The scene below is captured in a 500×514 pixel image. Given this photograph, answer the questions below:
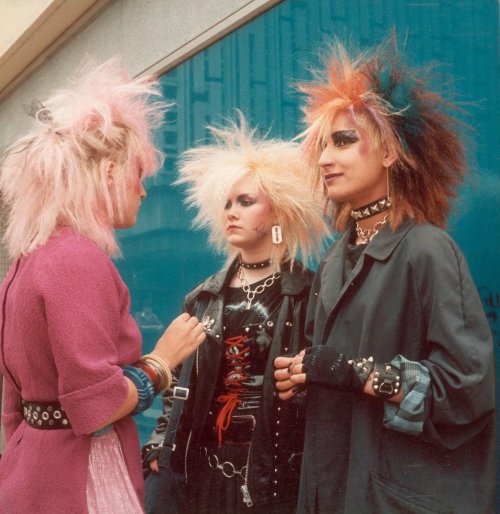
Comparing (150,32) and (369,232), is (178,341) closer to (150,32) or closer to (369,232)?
(369,232)

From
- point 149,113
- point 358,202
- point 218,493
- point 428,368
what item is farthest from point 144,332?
point 428,368

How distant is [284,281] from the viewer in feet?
9.71

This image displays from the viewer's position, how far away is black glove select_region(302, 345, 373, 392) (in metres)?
2.07

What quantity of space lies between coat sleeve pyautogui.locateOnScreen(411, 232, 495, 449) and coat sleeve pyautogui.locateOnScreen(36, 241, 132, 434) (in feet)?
3.12

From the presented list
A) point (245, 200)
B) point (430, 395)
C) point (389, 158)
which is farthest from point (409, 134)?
point (245, 200)

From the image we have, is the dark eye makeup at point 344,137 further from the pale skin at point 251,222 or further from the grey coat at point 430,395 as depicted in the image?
the pale skin at point 251,222

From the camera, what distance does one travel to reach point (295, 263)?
120 inches

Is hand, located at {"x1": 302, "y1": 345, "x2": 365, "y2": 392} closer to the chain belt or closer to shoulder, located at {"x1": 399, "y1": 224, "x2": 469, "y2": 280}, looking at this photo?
shoulder, located at {"x1": 399, "y1": 224, "x2": 469, "y2": 280}

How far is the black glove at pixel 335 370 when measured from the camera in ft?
6.79

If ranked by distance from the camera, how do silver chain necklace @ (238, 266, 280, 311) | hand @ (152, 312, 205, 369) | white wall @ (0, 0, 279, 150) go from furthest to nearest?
white wall @ (0, 0, 279, 150)
silver chain necklace @ (238, 266, 280, 311)
hand @ (152, 312, 205, 369)

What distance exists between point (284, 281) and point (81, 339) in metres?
1.22

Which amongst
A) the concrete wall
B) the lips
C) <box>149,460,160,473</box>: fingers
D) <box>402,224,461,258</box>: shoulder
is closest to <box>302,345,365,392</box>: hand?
<box>402,224,461,258</box>: shoulder

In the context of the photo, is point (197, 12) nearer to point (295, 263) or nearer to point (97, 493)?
point (295, 263)

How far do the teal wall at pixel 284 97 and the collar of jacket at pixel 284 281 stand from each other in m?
0.72
